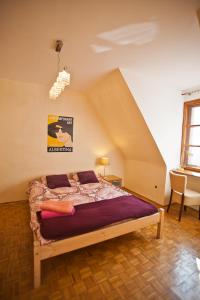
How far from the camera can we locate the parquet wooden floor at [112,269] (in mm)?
1516

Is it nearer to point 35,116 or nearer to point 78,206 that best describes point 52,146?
point 35,116

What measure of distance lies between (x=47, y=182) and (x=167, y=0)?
3.21 meters

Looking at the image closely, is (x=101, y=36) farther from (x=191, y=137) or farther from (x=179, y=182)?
(x=191, y=137)

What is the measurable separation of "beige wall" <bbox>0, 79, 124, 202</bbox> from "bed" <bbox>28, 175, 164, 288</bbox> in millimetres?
724

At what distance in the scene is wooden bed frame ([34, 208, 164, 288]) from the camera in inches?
61.4

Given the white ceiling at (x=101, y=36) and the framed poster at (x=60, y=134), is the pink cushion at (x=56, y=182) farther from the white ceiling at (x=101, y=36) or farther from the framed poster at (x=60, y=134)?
the white ceiling at (x=101, y=36)

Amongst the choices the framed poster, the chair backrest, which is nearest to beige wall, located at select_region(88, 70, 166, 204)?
the chair backrest

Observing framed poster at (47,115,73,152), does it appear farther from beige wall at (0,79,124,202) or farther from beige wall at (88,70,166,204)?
beige wall at (88,70,166,204)

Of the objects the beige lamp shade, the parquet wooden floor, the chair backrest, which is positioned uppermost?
the beige lamp shade

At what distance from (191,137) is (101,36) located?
295cm

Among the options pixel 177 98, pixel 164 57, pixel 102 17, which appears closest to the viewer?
pixel 102 17

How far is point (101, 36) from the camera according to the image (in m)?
1.85

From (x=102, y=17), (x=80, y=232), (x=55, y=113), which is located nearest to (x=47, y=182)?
(x=55, y=113)

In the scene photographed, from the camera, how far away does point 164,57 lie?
7.41 feet
